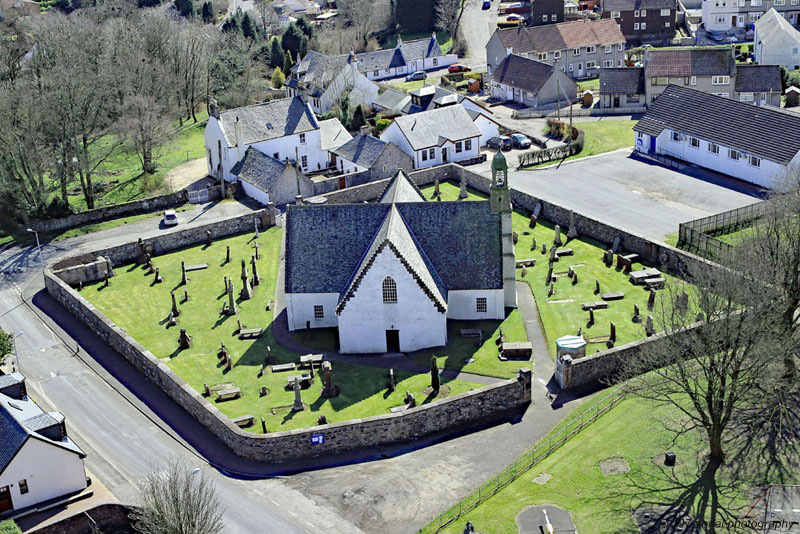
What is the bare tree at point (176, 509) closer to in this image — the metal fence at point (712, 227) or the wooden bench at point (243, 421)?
the wooden bench at point (243, 421)

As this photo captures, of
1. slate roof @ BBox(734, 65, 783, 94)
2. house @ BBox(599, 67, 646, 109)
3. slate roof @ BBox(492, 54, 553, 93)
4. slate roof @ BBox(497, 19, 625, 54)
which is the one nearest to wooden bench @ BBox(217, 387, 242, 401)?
slate roof @ BBox(492, 54, 553, 93)

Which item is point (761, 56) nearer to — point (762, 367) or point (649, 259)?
point (649, 259)

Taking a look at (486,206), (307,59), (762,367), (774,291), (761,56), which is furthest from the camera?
(307,59)

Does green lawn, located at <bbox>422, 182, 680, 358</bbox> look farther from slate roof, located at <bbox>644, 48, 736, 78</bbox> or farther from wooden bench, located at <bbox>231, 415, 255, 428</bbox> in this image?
slate roof, located at <bbox>644, 48, 736, 78</bbox>

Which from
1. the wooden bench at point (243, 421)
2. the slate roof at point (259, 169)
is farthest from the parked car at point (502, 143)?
the wooden bench at point (243, 421)

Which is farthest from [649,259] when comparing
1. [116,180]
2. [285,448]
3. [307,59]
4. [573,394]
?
[307,59]

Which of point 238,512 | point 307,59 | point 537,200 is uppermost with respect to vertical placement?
point 307,59

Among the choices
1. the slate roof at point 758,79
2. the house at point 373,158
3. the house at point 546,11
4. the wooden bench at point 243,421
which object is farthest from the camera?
the house at point 546,11
